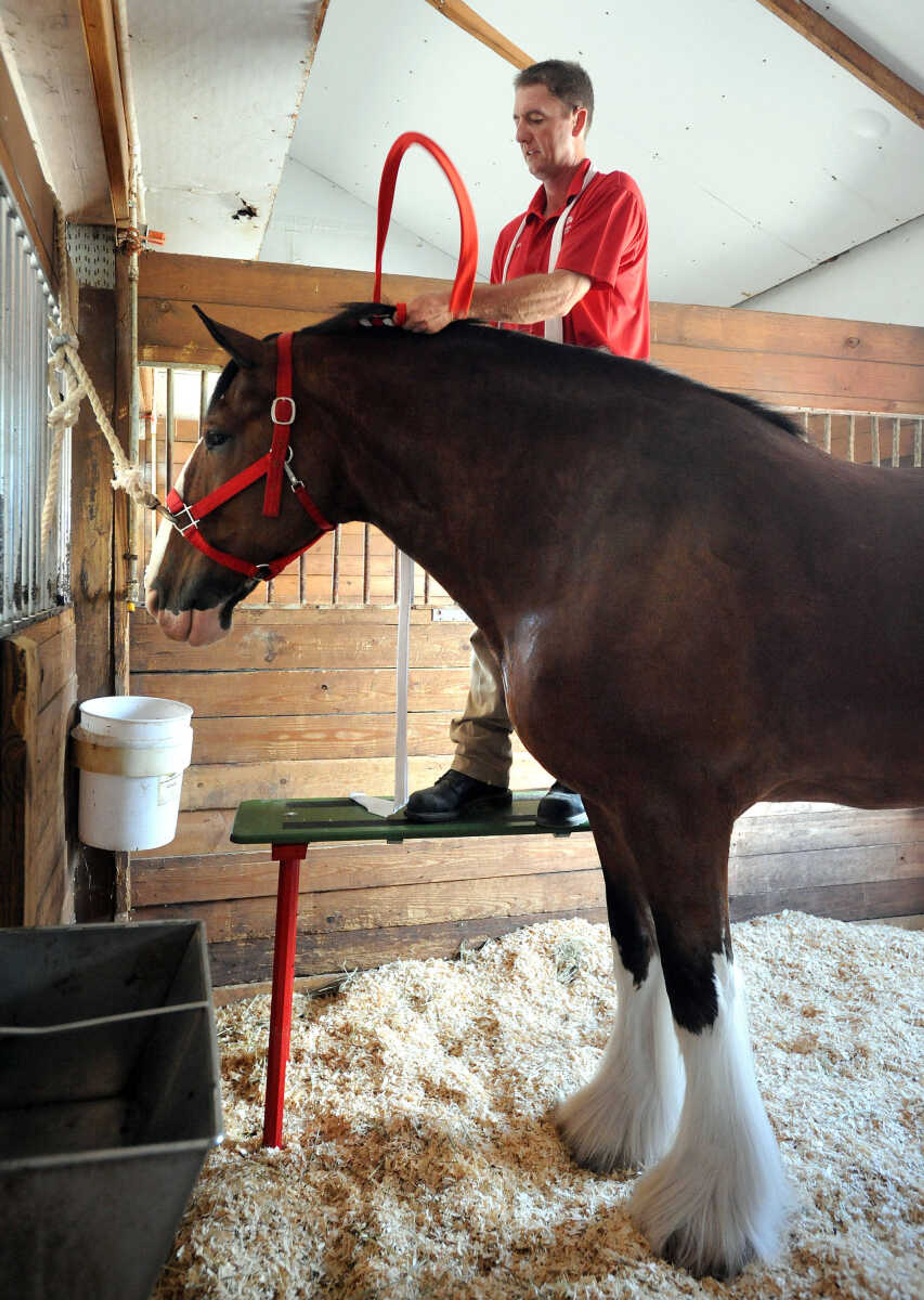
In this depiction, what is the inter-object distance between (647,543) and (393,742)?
1.41m

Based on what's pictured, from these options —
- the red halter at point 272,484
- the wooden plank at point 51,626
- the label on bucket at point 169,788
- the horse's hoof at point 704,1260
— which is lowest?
the horse's hoof at point 704,1260

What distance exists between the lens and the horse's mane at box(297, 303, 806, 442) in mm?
1312

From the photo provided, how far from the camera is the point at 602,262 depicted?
145cm

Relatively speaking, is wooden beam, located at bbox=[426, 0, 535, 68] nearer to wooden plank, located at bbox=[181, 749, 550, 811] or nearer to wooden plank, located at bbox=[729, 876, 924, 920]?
wooden plank, located at bbox=[181, 749, 550, 811]

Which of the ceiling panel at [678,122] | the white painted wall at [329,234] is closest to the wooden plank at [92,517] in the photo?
the ceiling panel at [678,122]

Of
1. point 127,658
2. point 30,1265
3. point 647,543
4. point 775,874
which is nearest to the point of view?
point 30,1265

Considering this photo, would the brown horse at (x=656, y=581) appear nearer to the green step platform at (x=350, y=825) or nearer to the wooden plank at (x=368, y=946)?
the green step platform at (x=350, y=825)

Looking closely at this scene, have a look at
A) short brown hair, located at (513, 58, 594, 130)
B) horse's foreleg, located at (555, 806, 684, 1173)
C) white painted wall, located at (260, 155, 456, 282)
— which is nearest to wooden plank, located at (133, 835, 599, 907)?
horse's foreleg, located at (555, 806, 684, 1173)

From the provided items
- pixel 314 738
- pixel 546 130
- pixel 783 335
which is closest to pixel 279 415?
pixel 546 130

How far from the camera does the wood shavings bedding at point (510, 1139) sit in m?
1.19

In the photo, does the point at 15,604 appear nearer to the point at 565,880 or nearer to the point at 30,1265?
the point at 30,1265

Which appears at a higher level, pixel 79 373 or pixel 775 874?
pixel 79 373

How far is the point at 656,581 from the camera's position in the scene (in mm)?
1162

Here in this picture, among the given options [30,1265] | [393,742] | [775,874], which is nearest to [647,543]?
[30,1265]
